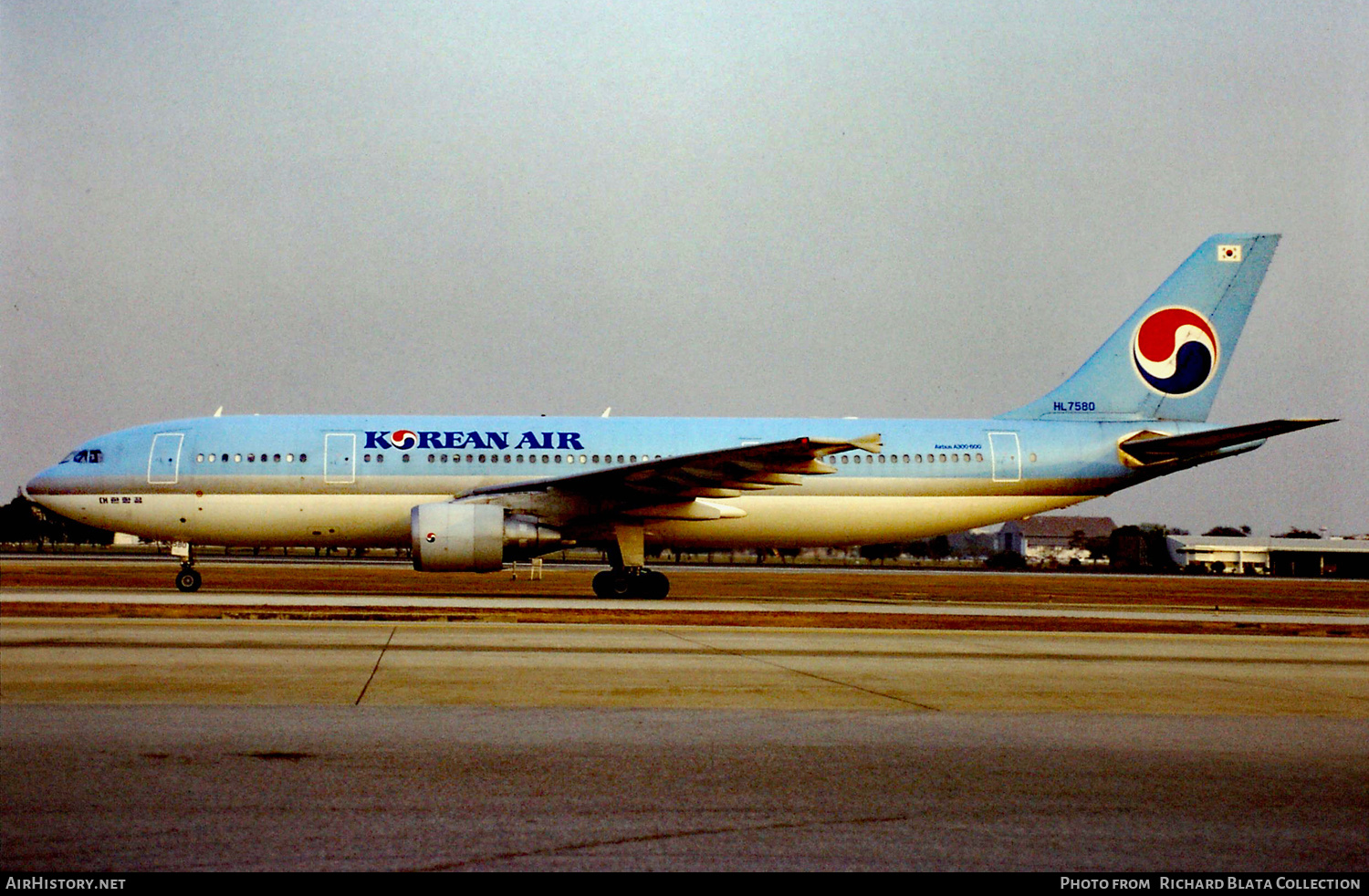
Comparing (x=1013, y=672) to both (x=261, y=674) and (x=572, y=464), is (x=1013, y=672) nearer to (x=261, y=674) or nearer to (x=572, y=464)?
(x=261, y=674)

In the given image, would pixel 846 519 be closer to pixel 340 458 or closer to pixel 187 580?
pixel 340 458

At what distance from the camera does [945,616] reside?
18.2 metres

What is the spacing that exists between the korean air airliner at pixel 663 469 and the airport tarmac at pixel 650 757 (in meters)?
9.42

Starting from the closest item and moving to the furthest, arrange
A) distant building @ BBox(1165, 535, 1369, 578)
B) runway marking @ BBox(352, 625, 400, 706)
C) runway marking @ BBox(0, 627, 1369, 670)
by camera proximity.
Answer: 1. runway marking @ BBox(352, 625, 400, 706)
2. runway marking @ BBox(0, 627, 1369, 670)
3. distant building @ BBox(1165, 535, 1369, 578)

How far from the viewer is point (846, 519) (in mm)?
24688

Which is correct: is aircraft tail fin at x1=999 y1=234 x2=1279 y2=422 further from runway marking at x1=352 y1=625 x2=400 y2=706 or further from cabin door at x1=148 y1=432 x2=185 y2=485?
cabin door at x1=148 y1=432 x2=185 y2=485

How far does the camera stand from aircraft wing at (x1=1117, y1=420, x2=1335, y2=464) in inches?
899

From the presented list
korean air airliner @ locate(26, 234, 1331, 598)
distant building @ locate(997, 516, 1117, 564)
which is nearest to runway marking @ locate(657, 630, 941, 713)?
korean air airliner @ locate(26, 234, 1331, 598)

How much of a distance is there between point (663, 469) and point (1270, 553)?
74.8 m

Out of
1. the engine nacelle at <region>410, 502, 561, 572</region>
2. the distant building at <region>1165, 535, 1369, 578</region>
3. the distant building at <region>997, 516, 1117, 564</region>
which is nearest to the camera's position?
the engine nacelle at <region>410, 502, 561, 572</region>

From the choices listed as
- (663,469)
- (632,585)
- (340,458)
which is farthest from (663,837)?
(340,458)

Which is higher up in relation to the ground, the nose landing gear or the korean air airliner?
the korean air airliner

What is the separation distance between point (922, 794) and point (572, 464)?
18.3 metres

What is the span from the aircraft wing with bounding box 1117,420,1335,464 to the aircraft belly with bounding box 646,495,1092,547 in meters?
1.59
